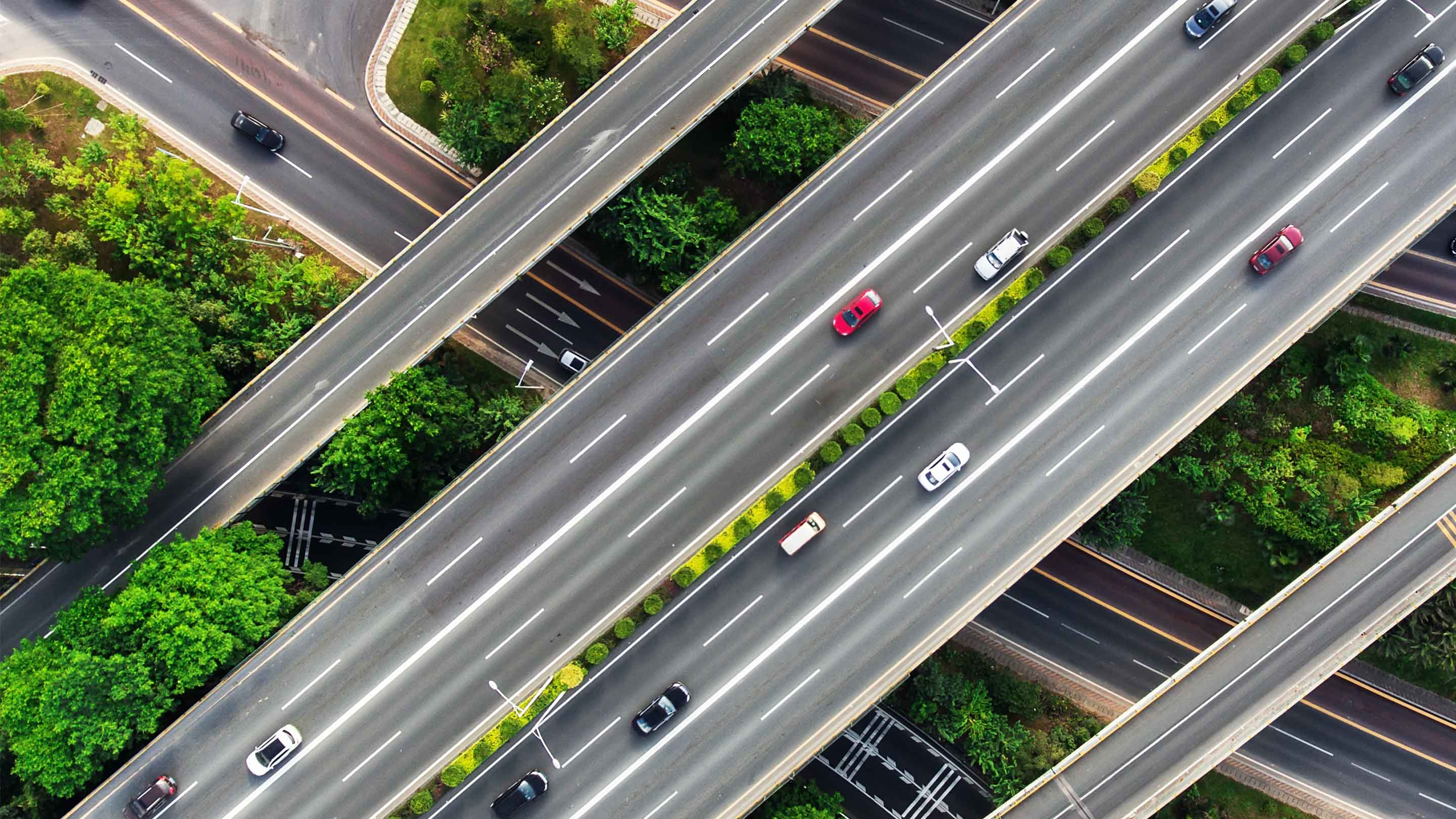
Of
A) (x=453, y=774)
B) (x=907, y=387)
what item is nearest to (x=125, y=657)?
(x=453, y=774)

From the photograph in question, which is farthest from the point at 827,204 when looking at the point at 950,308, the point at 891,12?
the point at 891,12

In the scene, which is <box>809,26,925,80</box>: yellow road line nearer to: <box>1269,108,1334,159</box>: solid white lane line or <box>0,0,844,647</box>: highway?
<box>0,0,844,647</box>: highway

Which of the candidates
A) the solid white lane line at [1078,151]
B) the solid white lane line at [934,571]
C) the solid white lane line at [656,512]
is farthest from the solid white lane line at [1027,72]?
the solid white lane line at [656,512]

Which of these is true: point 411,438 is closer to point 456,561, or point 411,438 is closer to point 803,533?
point 456,561

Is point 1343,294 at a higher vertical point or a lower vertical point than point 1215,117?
lower

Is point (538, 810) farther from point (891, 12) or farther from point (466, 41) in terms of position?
point (891, 12)
